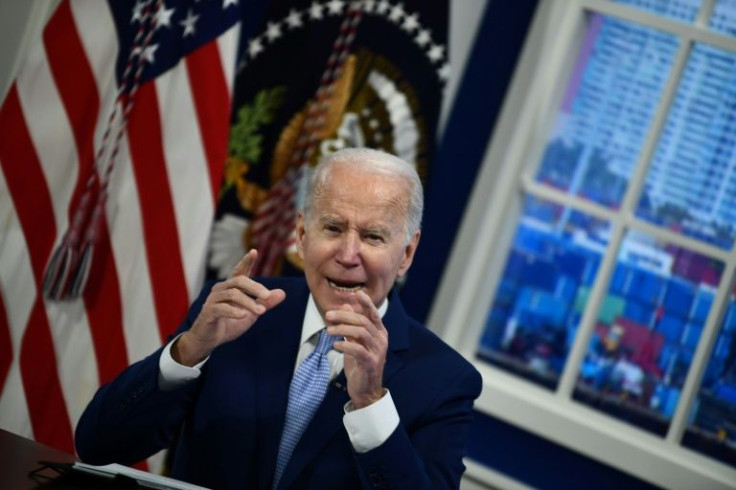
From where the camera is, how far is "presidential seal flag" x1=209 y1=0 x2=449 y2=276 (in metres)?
3.27

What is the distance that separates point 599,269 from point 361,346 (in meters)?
2.31

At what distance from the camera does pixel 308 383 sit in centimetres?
186

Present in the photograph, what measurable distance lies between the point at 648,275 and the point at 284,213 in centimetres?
142

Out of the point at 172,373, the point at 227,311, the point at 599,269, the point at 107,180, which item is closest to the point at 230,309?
the point at 227,311

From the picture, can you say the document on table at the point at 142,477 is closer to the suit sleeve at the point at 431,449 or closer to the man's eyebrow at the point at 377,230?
the suit sleeve at the point at 431,449

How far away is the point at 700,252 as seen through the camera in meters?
3.69

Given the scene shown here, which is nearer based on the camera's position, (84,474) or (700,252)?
(84,474)

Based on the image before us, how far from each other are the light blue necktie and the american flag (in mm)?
1091

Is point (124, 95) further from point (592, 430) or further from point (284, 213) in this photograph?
point (592, 430)

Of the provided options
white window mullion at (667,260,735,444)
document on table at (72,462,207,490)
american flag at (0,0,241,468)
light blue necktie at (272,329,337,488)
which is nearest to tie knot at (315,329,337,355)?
light blue necktie at (272,329,337,488)

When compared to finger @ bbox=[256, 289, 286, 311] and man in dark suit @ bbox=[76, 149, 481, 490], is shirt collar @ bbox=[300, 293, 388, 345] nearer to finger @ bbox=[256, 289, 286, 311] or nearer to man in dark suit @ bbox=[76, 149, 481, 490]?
man in dark suit @ bbox=[76, 149, 481, 490]

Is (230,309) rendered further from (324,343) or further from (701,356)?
(701,356)

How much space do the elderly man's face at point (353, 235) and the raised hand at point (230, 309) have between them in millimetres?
146

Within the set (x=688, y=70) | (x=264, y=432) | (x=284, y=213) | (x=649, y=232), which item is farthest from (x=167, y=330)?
(x=688, y=70)
